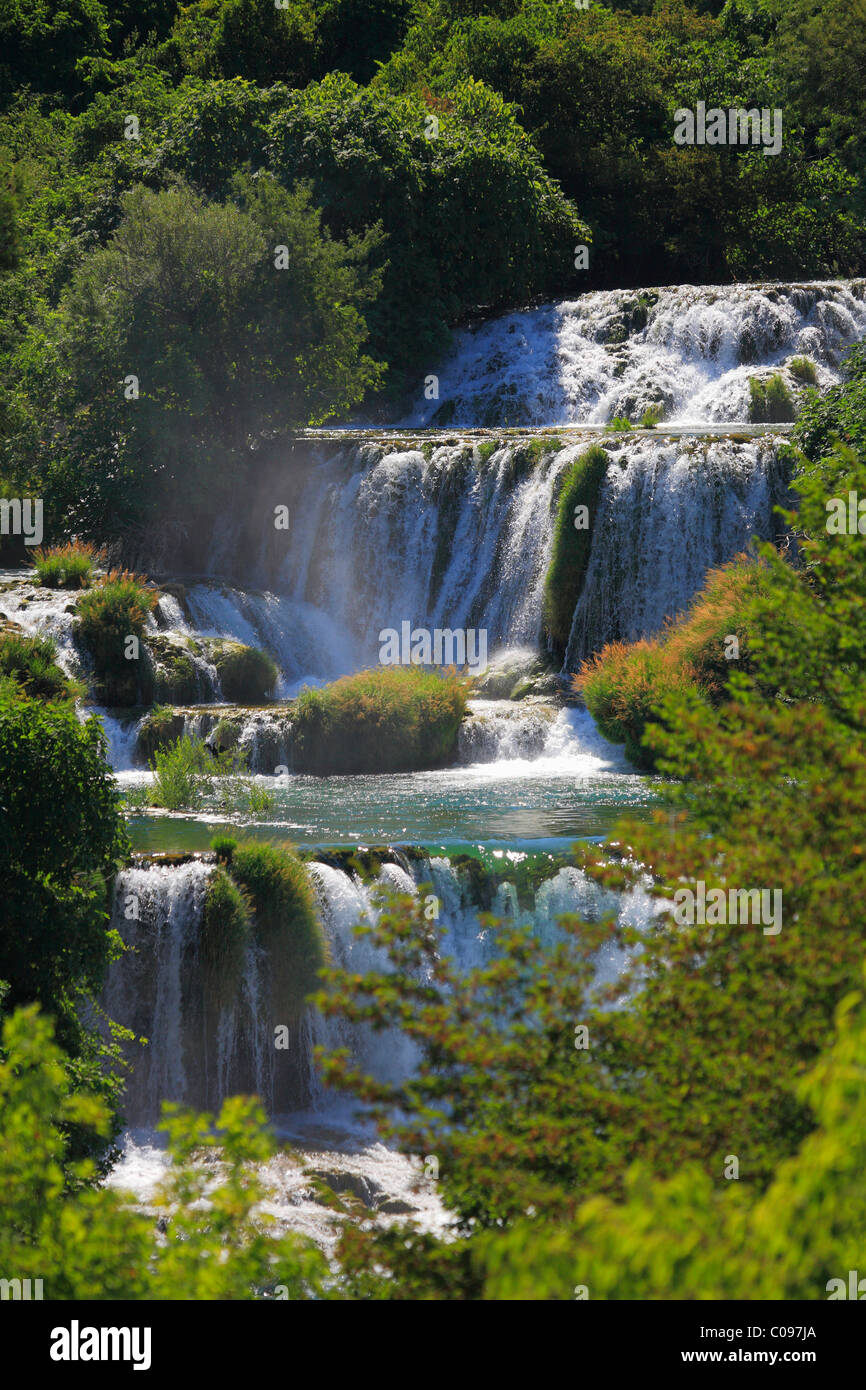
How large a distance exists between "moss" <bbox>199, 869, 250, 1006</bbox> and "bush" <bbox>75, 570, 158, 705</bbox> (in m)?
8.54

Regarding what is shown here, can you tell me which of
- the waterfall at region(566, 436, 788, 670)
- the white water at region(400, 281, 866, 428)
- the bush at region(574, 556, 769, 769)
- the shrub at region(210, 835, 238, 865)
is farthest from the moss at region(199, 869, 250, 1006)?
the white water at region(400, 281, 866, 428)

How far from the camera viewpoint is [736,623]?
1784cm

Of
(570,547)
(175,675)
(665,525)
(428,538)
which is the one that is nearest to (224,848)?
(175,675)

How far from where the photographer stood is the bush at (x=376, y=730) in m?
19.3

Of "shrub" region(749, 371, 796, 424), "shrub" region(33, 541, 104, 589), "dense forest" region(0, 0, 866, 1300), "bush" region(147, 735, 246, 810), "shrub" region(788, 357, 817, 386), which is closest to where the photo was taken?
"dense forest" region(0, 0, 866, 1300)

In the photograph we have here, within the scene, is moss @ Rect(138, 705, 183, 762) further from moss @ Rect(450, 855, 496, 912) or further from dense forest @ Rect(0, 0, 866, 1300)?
moss @ Rect(450, 855, 496, 912)

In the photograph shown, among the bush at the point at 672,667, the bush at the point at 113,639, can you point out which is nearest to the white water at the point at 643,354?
the bush at the point at 672,667

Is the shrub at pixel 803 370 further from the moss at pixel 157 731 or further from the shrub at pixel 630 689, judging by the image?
the moss at pixel 157 731

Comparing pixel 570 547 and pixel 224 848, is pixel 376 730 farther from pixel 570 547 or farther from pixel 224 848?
Result: pixel 224 848

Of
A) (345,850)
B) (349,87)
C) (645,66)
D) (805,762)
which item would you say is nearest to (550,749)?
(345,850)

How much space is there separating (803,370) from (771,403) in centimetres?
145

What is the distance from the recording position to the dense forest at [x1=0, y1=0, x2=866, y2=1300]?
509cm

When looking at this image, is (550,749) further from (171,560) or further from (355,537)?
(171,560)
